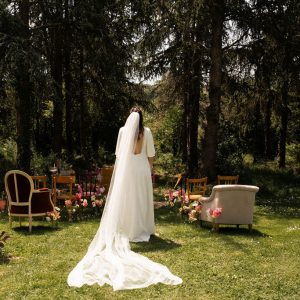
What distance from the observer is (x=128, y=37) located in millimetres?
16000

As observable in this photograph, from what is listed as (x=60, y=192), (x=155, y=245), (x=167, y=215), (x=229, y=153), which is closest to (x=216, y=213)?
(x=155, y=245)

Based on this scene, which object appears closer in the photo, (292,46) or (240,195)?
(240,195)

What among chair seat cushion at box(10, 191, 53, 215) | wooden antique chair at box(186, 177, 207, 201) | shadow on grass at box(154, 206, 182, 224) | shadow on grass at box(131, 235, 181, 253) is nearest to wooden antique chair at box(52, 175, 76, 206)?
chair seat cushion at box(10, 191, 53, 215)

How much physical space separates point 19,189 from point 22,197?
6.5 inches

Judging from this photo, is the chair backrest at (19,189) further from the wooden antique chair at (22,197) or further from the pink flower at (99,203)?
the pink flower at (99,203)

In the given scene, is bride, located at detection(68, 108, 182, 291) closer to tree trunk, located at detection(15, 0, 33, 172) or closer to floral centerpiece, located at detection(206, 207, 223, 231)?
floral centerpiece, located at detection(206, 207, 223, 231)

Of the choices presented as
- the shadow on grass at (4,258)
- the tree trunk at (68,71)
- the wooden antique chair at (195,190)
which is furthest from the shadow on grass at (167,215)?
the tree trunk at (68,71)

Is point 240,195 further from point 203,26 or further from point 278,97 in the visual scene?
point 278,97

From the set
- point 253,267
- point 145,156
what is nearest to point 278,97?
point 145,156

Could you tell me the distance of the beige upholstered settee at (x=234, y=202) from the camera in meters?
8.38

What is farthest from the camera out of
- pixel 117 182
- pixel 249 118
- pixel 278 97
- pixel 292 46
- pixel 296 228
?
pixel 249 118

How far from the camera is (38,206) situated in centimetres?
895

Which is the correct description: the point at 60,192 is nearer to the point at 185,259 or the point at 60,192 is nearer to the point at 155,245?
the point at 155,245

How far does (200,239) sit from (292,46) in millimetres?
8818
